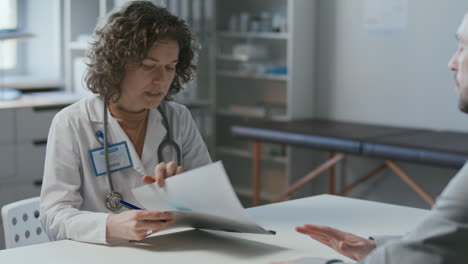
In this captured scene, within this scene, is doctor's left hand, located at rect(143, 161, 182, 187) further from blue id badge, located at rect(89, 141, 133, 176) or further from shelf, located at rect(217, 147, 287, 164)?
shelf, located at rect(217, 147, 287, 164)

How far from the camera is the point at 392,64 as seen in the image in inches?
175

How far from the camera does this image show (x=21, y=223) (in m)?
2.12

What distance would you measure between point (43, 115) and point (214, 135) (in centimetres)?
140

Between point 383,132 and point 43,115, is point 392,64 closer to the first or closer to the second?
point 383,132

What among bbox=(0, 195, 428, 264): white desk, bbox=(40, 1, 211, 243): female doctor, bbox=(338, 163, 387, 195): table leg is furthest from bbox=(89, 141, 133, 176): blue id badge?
bbox=(338, 163, 387, 195): table leg

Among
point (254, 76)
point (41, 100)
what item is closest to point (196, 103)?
point (254, 76)

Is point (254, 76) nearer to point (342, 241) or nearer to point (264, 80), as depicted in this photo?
point (264, 80)

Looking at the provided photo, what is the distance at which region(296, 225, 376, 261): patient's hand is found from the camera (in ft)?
4.99

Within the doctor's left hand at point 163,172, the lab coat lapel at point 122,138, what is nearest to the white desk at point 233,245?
the doctor's left hand at point 163,172

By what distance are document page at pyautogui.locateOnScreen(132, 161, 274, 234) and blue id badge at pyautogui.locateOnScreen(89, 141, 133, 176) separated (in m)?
0.37

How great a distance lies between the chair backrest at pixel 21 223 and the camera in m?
2.06

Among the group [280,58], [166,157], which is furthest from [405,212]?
[280,58]

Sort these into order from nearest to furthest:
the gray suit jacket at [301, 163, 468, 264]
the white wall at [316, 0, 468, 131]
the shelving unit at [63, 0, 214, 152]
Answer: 1. the gray suit jacket at [301, 163, 468, 264]
2. the white wall at [316, 0, 468, 131]
3. the shelving unit at [63, 0, 214, 152]

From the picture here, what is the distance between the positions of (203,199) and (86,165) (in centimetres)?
59
